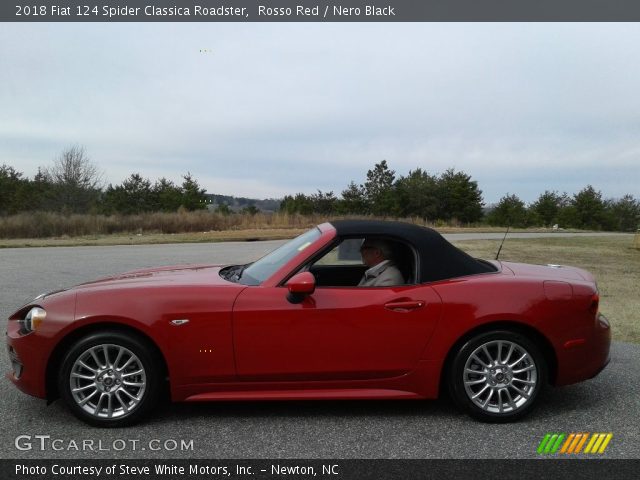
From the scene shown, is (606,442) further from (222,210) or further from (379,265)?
(222,210)

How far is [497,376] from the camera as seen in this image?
369 cm

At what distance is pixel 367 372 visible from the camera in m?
3.63

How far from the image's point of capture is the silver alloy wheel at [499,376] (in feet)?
12.1

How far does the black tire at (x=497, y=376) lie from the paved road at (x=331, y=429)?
0.40ft

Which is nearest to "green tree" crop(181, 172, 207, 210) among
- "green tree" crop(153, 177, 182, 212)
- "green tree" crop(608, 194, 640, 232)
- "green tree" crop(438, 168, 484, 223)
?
"green tree" crop(153, 177, 182, 212)

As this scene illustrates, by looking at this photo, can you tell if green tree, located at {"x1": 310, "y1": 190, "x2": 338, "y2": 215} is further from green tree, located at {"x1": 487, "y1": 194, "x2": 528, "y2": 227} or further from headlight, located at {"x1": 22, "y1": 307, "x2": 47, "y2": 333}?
headlight, located at {"x1": 22, "y1": 307, "x2": 47, "y2": 333}

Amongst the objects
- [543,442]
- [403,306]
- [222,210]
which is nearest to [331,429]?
[403,306]

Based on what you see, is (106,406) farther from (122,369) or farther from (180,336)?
(180,336)

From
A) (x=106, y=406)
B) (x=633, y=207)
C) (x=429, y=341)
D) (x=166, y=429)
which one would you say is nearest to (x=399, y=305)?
(x=429, y=341)

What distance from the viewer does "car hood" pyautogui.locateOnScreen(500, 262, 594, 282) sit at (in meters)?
4.02

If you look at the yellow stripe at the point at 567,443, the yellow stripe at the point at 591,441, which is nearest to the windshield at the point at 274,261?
the yellow stripe at the point at 567,443

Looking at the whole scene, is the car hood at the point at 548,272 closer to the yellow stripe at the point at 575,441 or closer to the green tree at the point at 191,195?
the yellow stripe at the point at 575,441
